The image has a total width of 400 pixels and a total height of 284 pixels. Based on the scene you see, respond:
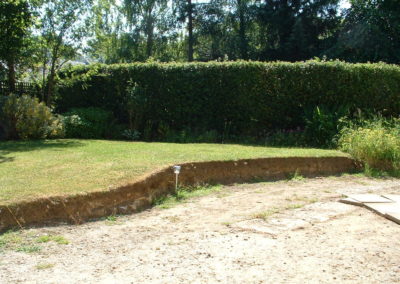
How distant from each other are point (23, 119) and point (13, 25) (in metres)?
3.66

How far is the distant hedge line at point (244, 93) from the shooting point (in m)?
11.3

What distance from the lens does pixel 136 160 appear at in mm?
7164

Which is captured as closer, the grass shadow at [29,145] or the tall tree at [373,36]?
the grass shadow at [29,145]

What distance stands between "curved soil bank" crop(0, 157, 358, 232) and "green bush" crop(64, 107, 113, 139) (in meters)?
5.83

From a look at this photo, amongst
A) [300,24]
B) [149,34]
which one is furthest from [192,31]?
[300,24]

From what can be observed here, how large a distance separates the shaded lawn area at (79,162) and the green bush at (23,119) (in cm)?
80

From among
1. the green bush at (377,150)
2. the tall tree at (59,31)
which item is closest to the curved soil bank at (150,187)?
the green bush at (377,150)

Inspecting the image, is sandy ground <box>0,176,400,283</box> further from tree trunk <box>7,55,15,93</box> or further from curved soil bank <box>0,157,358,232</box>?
tree trunk <box>7,55,15,93</box>

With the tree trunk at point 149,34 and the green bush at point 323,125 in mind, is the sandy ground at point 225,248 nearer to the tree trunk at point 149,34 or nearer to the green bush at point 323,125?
the green bush at point 323,125

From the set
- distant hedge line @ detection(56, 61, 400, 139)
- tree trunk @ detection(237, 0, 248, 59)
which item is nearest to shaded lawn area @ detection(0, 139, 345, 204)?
distant hedge line @ detection(56, 61, 400, 139)

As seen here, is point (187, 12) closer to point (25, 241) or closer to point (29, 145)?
point (29, 145)

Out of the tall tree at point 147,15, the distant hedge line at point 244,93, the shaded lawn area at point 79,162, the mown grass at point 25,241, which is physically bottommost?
the mown grass at point 25,241

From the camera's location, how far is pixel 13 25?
12.3m

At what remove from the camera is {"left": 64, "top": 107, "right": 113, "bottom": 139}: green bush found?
11750 millimetres
